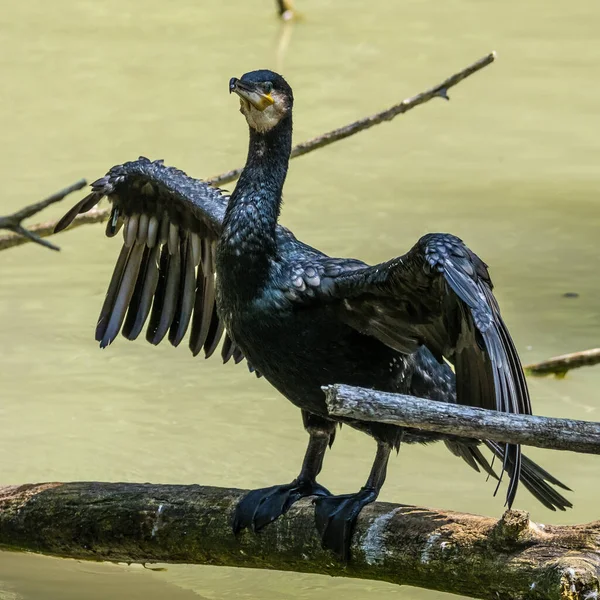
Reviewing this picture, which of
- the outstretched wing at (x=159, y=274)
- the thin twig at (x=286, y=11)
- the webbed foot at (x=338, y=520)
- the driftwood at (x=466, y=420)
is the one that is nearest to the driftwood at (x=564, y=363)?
the outstretched wing at (x=159, y=274)

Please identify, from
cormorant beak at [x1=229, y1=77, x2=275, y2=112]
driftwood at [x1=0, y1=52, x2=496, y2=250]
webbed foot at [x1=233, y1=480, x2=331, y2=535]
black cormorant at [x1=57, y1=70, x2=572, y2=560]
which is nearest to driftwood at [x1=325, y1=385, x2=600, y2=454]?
black cormorant at [x1=57, y1=70, x2=572, y2=560]

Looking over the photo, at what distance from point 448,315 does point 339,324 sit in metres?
0.46

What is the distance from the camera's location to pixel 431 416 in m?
2.56

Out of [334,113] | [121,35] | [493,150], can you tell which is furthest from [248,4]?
[493,150]

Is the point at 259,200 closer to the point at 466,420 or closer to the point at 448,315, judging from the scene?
the point at 448,315

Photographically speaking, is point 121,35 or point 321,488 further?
point 121,35

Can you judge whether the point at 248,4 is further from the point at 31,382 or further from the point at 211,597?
the point at 211,597

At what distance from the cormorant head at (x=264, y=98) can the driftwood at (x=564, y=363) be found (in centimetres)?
198

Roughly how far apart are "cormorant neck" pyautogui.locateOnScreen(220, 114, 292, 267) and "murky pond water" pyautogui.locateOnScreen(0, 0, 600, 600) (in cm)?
122

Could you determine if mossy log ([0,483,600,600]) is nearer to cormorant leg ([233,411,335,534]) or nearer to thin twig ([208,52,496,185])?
cormorant leg ([233,411,335,534])

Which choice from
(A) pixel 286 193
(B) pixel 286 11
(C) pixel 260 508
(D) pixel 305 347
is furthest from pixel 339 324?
(B) pixel 286 11

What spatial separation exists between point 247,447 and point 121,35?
7.39 metres

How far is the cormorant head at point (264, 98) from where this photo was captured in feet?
12.5

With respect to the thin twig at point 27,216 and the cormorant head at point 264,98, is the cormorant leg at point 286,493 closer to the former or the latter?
the cormorant head at point 264,98
